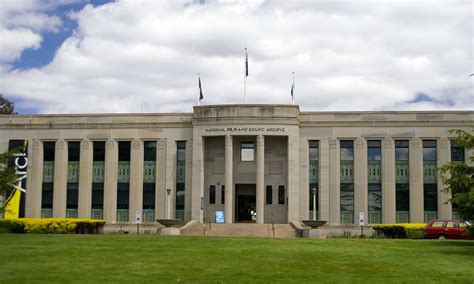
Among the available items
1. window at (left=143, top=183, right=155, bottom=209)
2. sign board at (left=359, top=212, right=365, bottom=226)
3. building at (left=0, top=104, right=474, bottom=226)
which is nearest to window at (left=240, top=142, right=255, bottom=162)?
building at (left=0, top=104, right=474, bottom=226)

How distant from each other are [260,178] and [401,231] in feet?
37.8

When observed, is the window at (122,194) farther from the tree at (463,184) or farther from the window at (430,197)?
the tree at (463,184)

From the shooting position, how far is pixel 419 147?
52438mm

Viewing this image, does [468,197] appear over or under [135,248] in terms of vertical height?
over

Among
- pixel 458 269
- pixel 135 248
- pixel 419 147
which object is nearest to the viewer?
pixel 458 269

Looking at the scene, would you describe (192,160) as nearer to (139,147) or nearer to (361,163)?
(139,147)

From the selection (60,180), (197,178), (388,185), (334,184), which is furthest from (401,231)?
(60,180)

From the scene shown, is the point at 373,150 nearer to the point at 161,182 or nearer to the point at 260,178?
the point at 260,178

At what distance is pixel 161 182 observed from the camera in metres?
54.5

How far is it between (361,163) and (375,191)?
2447 millimetres

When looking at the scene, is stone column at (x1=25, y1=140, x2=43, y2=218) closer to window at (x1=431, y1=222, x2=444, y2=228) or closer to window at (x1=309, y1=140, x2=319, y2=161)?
window at (x1=309, y1=140, x2=319, y2=161)

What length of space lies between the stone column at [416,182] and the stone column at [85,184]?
25474mm

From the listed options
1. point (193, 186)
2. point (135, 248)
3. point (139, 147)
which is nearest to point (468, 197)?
point (135, 248)

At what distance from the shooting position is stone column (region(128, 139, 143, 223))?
54250mm
